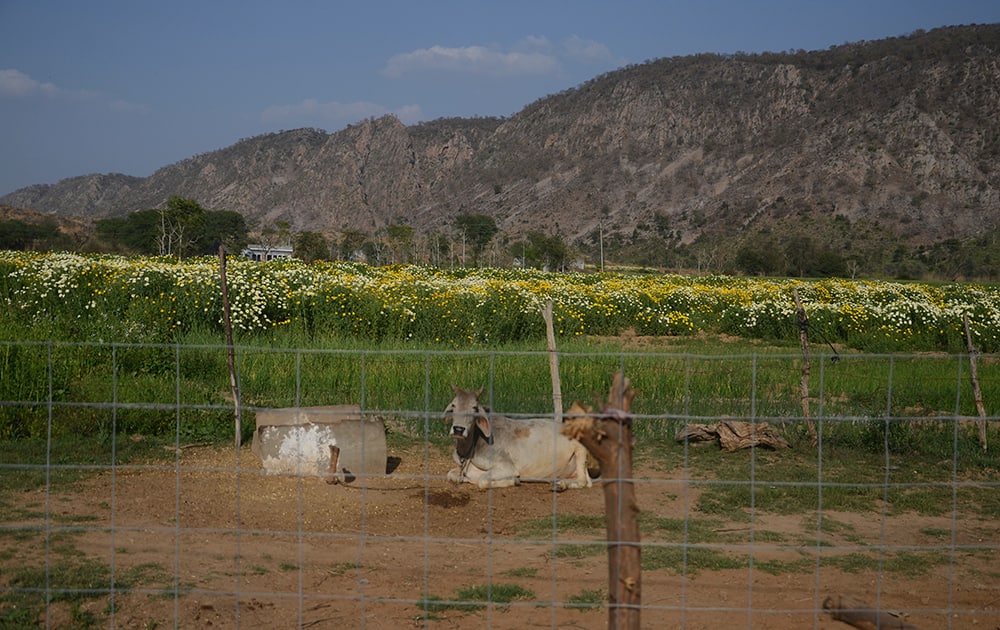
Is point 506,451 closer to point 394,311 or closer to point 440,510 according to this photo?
point 440,510

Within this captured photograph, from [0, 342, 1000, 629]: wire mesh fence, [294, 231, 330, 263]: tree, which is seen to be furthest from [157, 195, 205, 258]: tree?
[0, 342, 1000, 629]: wire mesh fence

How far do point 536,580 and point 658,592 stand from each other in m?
0.95

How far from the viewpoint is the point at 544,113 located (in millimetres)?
158750

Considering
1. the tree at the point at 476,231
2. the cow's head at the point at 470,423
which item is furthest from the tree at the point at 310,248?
the cow's head at the point at 470,423

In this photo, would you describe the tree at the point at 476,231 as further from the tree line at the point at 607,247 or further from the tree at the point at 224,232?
the tree at the point at 224,232

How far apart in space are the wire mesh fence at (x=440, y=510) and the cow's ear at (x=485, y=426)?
63cm

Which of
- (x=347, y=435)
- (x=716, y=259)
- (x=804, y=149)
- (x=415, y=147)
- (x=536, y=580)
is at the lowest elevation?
(x=536, y=580)

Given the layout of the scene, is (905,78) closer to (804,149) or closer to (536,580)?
(804,149)

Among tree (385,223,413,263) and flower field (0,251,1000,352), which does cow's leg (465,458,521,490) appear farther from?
tree (385,223,413,263)

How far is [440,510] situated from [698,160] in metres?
117

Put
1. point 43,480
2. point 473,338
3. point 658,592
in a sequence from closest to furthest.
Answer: point 658,592
point 43,480
point 473,338

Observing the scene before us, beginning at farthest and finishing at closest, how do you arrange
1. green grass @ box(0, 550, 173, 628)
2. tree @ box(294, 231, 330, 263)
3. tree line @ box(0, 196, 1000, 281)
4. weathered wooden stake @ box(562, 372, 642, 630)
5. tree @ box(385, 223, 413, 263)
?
tree @ box(385, 223, 413, 263) → tree @ box(294, 231, 330, 263) → tree line @ box(0, 196, 1000, 281) → green grass @ box(0, 550, 173, 628) → weathered wooden stake @ box(562, 372, 642, 630)

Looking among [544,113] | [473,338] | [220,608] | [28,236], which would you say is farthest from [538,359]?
[544,113]

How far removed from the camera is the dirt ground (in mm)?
5844
